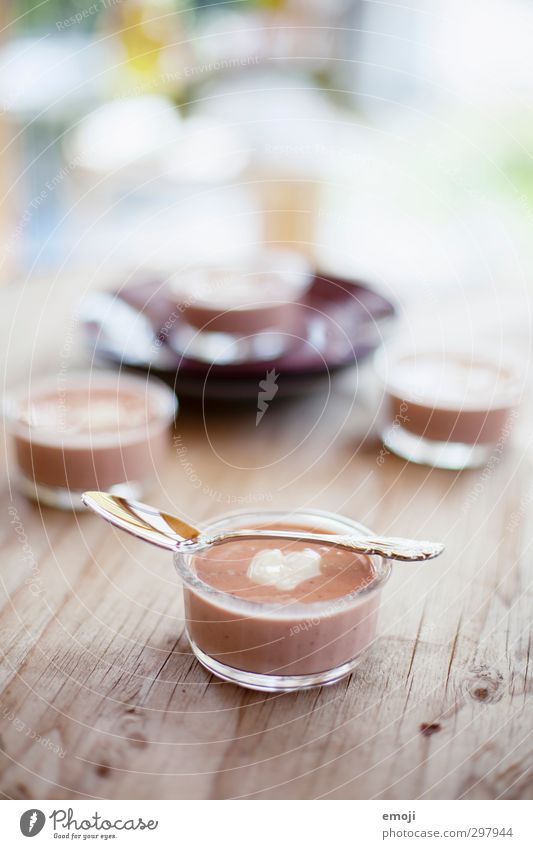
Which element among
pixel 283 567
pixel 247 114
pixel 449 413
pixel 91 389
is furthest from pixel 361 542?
pixel 247 114

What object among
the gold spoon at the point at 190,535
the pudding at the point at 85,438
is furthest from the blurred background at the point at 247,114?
the gold spoon at the point at 190,535

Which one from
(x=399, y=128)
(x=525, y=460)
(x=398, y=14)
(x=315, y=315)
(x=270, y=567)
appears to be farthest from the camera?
(x=399, y=128)

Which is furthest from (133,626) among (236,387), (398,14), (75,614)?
(398,14)

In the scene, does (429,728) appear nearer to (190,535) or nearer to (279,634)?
(279,634)

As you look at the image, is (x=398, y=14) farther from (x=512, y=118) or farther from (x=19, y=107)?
(x=19, y=107)
